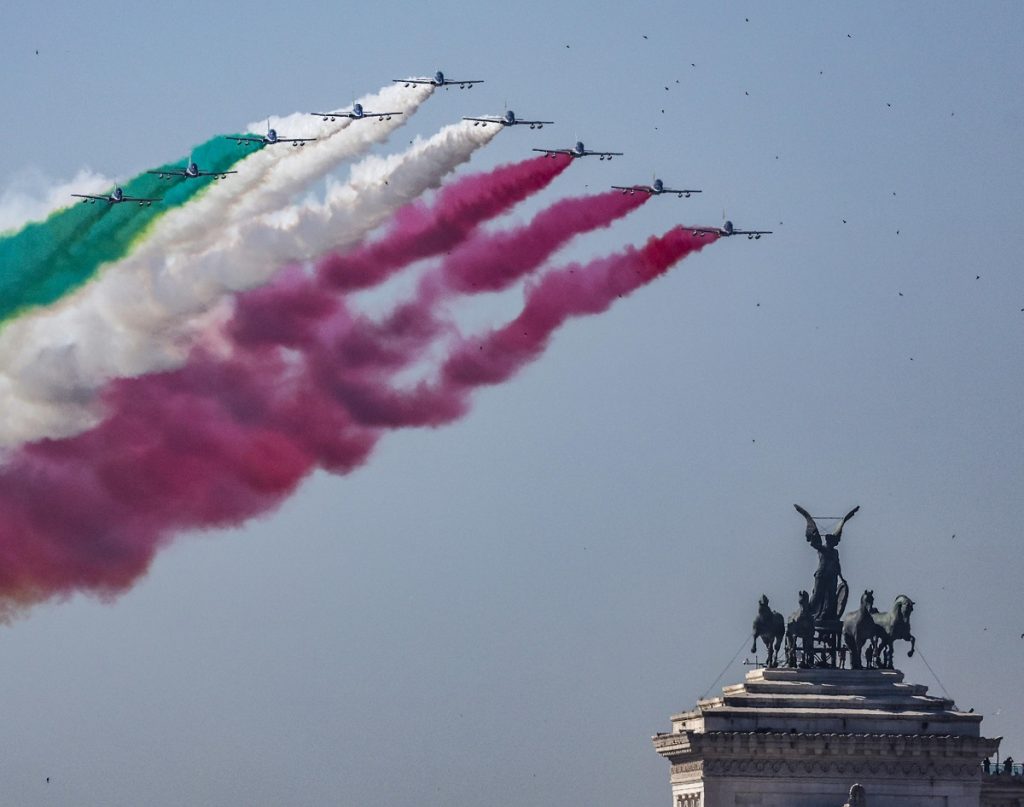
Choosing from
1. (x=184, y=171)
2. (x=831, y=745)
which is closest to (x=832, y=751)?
(x=831, y=745)

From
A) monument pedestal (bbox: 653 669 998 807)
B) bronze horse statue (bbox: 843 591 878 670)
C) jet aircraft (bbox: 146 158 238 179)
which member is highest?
jet aircraft (bbox: 146 158 238 179)

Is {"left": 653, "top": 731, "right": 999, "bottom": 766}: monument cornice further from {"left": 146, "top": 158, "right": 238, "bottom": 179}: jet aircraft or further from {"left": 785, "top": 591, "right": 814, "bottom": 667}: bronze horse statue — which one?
{"left": 146, "top": 158, "right": 238, "bottom": 179}: jet aircraft

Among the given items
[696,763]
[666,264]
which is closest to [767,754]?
[696,763]

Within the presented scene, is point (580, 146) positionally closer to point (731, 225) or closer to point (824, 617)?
point (731, 225)

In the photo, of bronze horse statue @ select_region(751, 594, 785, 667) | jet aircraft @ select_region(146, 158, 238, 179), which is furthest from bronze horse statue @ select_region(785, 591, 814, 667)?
jet aircraft @ select_region(146, 158, 238, 179)

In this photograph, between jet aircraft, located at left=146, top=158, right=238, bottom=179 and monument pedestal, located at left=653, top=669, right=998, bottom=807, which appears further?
monument pedestal, located at left=653, top=669, right=998, bottom=807

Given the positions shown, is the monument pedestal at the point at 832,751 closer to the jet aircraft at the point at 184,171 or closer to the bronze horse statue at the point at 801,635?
the bronze horse statue at the point at 801,635

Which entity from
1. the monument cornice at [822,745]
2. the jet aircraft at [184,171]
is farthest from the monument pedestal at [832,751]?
the jet aircraft at [184,171]
